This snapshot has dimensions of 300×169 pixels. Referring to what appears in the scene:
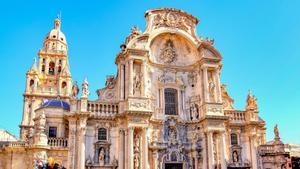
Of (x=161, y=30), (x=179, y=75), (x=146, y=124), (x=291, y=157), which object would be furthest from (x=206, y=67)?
(x=291, y=157)

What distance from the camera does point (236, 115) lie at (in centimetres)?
3178

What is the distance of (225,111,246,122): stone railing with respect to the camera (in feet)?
103

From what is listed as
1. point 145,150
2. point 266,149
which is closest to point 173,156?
point 145,150

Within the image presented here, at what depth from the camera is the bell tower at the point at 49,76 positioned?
50969 millimetres

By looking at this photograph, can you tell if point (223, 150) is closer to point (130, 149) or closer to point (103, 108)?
point (130, 149)

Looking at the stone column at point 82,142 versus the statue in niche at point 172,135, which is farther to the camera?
the statue in niche at point 172,135

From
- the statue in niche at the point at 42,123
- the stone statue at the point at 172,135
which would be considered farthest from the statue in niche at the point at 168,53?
the statue in niche at the point at 42,123

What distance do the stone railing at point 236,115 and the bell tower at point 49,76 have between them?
28610mm

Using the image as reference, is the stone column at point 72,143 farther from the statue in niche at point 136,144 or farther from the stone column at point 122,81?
the statue in niche at point 136,144

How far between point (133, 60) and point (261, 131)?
46.1 ft

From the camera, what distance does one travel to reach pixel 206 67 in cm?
3122

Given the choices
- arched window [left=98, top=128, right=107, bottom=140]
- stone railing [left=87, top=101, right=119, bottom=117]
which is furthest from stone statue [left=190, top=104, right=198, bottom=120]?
arched window [left=98, top=128, right=107, bottom=140]

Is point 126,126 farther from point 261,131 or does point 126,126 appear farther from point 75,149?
point 261,131

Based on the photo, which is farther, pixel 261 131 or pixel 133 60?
pixel 261 131
